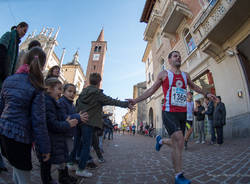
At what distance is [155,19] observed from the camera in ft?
50.6

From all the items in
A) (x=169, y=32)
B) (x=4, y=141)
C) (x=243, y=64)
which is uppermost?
(x=169, y=32)

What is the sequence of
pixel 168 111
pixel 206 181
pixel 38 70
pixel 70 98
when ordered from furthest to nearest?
pixel 70 98 < pixel 168 111 < pixel 206 181 < pixel 38 70

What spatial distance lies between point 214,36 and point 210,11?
119 centimetres

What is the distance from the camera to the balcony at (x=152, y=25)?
1499cm

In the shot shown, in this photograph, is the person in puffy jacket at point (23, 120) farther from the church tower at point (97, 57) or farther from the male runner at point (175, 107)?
the church tower at point (97, 57)

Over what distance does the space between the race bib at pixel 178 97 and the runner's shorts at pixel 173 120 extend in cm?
16

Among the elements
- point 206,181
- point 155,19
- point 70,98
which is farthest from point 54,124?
point 155,19

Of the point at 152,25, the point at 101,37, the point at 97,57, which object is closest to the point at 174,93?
the point at 152,25

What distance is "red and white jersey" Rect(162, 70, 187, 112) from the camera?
6.81 feet

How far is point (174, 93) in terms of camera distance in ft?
6.98

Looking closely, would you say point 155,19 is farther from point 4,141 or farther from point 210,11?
point 4,141

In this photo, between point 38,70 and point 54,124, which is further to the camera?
point 54,124

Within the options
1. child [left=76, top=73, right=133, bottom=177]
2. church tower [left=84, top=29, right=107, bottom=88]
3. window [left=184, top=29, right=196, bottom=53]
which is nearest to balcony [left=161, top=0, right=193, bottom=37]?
window [left=184, top=29, right=196, bottom=53]

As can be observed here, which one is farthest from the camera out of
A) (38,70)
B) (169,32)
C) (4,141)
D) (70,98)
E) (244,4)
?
(169,32)
